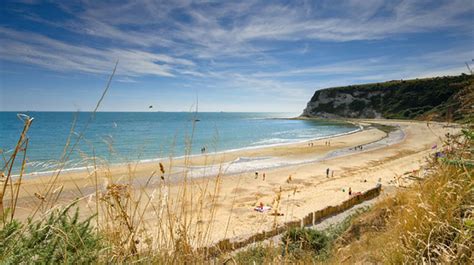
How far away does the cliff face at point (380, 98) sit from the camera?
7625 centimetres

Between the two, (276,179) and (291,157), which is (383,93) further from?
(276,179)

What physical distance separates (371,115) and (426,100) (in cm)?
2092

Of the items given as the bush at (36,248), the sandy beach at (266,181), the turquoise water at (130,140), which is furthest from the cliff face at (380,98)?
the bush at (36,248)

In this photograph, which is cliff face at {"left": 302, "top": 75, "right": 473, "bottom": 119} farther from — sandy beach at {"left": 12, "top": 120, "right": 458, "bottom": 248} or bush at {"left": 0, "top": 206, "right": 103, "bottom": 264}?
bush at {"left": 0, "top": 206, "right": 103, "bottom": 264}

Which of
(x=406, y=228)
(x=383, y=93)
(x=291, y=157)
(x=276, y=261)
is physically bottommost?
(x=291, y=157)

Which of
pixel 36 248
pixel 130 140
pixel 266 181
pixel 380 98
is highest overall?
pixel 380 98

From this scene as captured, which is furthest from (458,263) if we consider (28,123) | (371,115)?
(371,115)

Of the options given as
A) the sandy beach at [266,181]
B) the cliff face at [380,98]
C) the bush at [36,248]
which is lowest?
the sandy beach at [266,181]

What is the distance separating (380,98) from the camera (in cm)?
9531

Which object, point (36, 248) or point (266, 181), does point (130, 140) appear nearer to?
point (266, 181)

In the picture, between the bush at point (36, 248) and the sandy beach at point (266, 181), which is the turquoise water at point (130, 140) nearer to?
the bush at point (36, 248)

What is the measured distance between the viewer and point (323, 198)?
14.5 meters

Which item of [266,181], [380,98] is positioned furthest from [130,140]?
[380,98]

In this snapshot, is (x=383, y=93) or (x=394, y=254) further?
(x=383, y=93)
